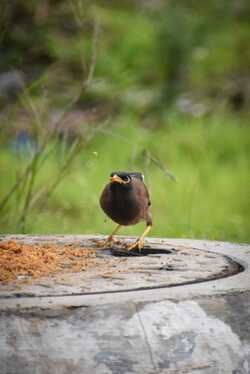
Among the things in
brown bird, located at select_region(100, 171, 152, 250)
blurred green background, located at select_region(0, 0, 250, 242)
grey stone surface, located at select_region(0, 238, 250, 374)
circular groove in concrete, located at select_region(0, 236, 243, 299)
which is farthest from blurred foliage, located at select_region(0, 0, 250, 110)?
grey stone surface, located at select_region(0, 238, 250, 374)

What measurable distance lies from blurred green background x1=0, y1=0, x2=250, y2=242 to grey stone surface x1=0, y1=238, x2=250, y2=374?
2672mm

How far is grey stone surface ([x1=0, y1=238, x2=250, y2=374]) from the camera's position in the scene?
7.89 feet

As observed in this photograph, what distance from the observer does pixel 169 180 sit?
678 centimetres

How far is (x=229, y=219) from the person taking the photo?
598cm

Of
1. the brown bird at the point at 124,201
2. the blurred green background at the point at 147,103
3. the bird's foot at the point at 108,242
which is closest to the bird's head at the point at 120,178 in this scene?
the brown bird at the point at 124,201

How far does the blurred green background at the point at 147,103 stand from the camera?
6270 millimetres

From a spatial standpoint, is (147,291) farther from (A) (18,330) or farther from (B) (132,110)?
(B) (132,110)

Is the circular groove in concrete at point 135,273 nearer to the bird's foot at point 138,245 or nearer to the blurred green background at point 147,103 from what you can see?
the bird's foot at point 138,245

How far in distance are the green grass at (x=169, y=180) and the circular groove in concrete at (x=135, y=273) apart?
4.51 ft

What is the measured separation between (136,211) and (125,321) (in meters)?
0.96

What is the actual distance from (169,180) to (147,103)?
2194 mm

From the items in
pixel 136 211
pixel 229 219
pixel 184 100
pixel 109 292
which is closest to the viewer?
pixel 109 292

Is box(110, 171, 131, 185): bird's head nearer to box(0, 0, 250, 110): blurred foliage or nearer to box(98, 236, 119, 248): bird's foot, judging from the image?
box(98, 236, 119, 248): bird's foot

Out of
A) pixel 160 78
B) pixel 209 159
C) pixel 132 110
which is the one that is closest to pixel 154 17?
pixel 160 78
